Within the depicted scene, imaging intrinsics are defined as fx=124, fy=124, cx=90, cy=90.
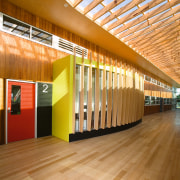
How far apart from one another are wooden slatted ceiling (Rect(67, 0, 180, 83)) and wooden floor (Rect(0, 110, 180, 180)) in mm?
4351

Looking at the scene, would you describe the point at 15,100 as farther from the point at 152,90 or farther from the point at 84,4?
the point at 152,90

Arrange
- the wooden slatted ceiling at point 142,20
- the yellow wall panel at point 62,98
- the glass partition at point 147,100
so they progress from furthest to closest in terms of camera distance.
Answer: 1. the glass partition at point 147,100
2. the yellow wall panel at point 62,98
3. the wooden slatted ceiling at point 142,20

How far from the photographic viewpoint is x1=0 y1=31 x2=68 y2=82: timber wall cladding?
404cm

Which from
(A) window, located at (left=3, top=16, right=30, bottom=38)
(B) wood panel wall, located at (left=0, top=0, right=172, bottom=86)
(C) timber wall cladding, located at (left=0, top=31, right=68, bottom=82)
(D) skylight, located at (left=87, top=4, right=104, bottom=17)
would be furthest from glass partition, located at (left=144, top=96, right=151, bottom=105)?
(A) window, located at (left=3, top=16, right=30, bottom=38)

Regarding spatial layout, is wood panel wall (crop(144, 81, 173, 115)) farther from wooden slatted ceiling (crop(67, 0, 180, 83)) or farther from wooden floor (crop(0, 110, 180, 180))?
wooden floor (crop(0, 110, 180, 180))

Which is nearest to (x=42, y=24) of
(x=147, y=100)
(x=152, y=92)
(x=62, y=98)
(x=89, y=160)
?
(x=62, y=98)

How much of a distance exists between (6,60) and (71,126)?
3071 millimetres

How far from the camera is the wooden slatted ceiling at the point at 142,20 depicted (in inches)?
154

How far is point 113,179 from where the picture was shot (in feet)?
7.62

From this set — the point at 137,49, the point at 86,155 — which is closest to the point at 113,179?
the point at 86,155

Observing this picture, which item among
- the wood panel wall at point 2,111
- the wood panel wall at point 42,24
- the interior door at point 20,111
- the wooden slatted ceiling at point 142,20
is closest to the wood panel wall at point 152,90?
the wooden slatted ceiling at point 142,20

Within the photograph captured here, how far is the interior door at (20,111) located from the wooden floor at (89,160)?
35 cm

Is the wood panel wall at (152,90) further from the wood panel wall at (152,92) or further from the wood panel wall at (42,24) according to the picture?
the wood panel wall at (42,24)

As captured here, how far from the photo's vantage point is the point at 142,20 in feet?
14.7
